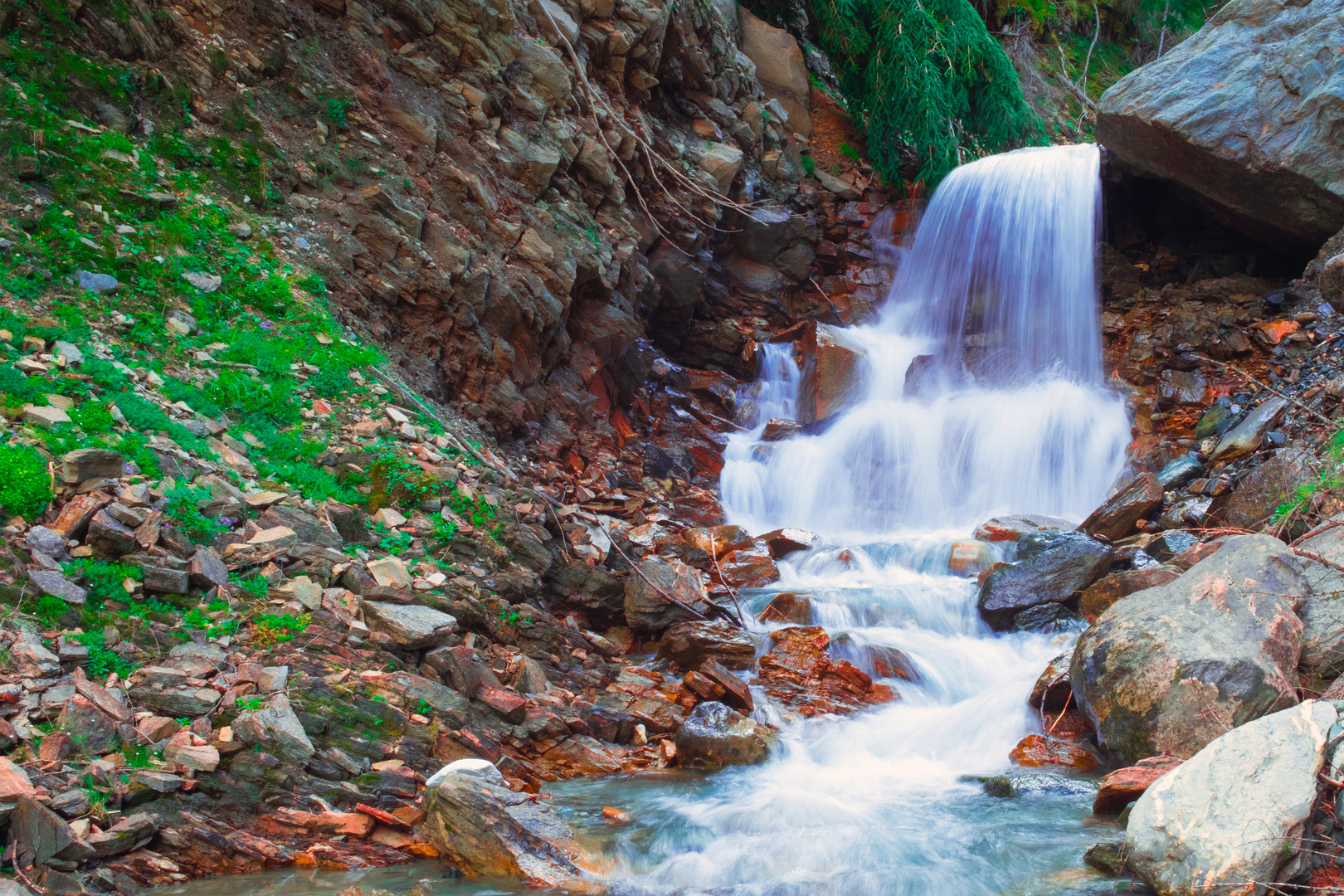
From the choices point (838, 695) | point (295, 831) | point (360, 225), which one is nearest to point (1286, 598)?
point (838, 695)

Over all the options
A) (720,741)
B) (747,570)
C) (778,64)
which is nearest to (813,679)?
(720,741)

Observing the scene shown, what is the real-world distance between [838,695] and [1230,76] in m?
9.47

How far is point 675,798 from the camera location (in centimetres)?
468

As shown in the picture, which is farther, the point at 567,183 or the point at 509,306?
the point at 567,183

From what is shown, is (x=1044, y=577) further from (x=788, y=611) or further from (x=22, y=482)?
(x=22, y=482)

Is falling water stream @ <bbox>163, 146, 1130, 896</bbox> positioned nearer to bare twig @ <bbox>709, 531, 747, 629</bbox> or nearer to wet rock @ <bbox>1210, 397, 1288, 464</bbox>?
bare twig @ <bbox>709, 531, 747, 629</bbox>

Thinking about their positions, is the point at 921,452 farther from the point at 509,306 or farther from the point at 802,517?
the point at 509,306

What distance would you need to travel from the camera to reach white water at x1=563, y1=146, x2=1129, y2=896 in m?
4.16

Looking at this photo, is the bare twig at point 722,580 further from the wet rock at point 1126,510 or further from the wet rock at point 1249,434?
the wet rock at point 1249,434

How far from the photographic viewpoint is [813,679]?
6.42m

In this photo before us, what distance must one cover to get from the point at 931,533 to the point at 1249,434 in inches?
136

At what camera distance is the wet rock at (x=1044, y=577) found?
287 inches

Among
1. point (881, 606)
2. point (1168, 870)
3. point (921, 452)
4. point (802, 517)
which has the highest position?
point (921, 452)

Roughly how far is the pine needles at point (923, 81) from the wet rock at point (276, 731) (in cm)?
1363
